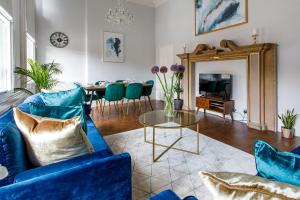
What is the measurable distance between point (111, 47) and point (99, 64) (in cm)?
71

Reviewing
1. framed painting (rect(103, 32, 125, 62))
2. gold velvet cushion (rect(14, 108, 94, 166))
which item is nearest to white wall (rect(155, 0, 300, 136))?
framed painting (rect(103, 32, 125, 62))

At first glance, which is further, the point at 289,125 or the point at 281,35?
the point at 281,35

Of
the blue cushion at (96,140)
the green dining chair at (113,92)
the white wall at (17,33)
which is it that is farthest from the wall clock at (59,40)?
the blue cushion at (96,140)

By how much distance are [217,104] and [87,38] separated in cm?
435

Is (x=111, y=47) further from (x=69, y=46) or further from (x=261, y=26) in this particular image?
(x=261, y=26)

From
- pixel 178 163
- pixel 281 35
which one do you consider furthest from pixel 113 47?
pixel 178 163

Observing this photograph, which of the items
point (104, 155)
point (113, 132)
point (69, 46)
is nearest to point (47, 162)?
point (104, 155)

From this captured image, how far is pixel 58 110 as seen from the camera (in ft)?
5.44

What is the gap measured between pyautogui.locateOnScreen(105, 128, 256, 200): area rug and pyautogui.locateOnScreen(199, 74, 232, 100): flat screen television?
159cm

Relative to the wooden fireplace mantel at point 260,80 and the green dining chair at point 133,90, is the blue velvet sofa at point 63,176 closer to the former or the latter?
the wooden fireplace mantel at point 260,80

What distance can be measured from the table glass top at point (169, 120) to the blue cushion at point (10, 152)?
1438 mm

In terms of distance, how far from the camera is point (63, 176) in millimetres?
951

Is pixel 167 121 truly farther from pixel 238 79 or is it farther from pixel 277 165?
pixel 238 79

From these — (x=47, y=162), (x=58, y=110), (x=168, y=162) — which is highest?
(x=58, y=110)
